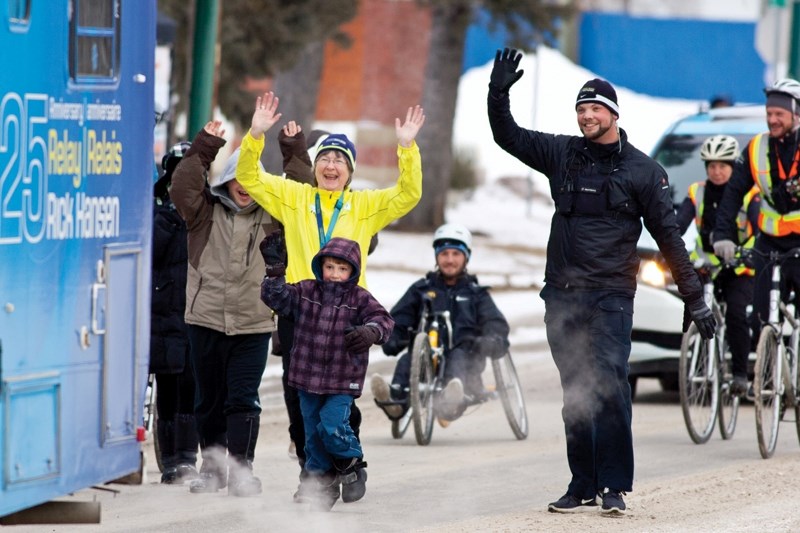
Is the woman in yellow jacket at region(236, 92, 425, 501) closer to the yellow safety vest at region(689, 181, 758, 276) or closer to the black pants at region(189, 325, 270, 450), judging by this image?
the black pants at region(189, 325, 270, 450)

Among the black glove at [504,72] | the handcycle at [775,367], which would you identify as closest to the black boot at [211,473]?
the black glove at [504,72]

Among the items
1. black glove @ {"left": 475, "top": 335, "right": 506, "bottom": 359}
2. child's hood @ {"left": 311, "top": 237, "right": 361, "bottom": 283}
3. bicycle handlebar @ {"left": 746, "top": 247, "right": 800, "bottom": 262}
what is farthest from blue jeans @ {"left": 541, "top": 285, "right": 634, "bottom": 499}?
bicycle handlebar @ {"left": 746, "top": 247, "right": 800, "bottom": 262}

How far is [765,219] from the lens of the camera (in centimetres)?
1226

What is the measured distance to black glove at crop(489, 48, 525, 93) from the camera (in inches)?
368

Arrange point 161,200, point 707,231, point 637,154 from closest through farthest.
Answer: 1. point 637,154
2. point 161,200
3. point 707,231

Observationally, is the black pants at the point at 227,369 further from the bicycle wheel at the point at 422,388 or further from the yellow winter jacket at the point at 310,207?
the bicycle wheel at the point at 422,388

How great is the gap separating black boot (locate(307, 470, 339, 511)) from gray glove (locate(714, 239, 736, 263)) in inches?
152

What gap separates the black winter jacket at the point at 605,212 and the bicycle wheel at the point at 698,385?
117 inches

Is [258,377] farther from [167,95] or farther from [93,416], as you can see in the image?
[167,95]

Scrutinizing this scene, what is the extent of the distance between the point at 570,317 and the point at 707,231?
388 centimetres

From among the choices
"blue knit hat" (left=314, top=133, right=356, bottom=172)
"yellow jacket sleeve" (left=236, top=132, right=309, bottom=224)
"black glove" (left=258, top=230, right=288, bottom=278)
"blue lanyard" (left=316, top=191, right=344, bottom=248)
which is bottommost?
"black glove" (left=258, top=230, right=288, bottom=278)

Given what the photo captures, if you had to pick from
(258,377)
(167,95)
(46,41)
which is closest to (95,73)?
(46,41)

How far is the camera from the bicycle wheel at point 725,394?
1262cm

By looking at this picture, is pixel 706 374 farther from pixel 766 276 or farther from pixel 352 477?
pixel 352 477
